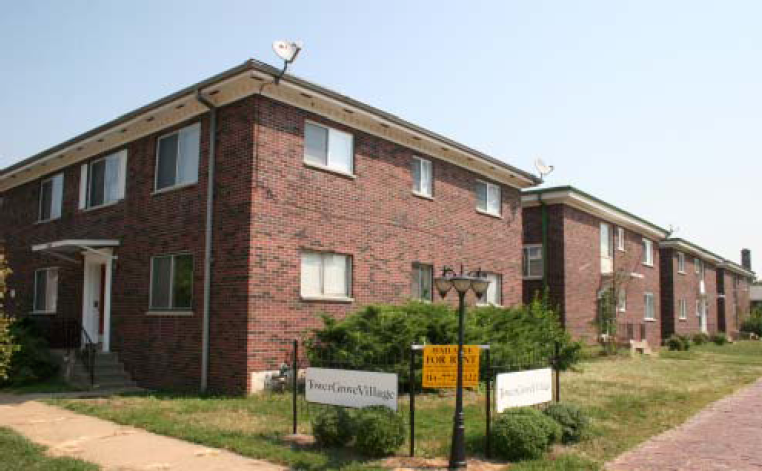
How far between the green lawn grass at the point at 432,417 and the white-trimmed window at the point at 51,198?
9410mm

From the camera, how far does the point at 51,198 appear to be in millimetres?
20891

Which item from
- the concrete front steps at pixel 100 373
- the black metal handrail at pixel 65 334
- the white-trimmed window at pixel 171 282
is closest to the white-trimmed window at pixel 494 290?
the white-trimmed window at pixel 171 282

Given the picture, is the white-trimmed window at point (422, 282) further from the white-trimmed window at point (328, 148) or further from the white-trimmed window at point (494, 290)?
the white-trimmed window at point (328, 148)

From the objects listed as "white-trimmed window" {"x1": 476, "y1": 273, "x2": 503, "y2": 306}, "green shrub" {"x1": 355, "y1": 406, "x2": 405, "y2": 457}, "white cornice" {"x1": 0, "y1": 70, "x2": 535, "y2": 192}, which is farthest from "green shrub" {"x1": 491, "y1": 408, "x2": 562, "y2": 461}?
"white-trimmed window" {"x1": 476, "y1": 273, "x2": 503, "y2": 306}

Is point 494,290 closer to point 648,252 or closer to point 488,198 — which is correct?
point 488,198

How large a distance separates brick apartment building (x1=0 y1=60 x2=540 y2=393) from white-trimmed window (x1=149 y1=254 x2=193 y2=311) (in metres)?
0.05

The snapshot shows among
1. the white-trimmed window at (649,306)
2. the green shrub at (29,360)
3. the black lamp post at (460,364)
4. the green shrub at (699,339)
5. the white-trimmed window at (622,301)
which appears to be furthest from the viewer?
the green shrub at (699,339)

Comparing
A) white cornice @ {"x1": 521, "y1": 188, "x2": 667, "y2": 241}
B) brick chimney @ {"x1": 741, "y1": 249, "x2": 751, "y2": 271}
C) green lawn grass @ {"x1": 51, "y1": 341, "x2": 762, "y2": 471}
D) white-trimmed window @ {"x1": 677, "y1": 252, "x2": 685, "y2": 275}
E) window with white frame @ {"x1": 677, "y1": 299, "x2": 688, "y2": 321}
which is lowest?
green lawn grass @ {"x1": 51, "y1": 341, "x2": 762, "y2": 471}

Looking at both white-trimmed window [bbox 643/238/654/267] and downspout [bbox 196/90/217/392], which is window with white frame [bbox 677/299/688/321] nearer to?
white-trimmed window [bbox 643/238/654/267]

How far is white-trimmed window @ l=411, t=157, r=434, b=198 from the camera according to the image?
18281mm

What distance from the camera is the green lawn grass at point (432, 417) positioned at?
8.41 meters

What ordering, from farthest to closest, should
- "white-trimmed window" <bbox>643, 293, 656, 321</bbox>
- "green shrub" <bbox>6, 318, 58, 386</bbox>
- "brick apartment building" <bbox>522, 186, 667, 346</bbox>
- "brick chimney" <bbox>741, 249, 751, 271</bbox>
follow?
1. "brick chimney" <bbox>741, 249, 751, 271</bbox>
2. "white-trimmed window" <bbox>643, 293, 656, 321</bbox>
3. "brick apartment building" <bbox>522, 186, 667, 346</bbox>
4. "green shrub" <bbox>6, 318, 58, 386</bbox>

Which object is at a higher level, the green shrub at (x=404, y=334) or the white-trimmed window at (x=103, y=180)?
the white-trimmed window at (x=103, y=180)

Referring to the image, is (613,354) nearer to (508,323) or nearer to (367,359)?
(508,323)
